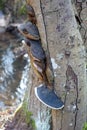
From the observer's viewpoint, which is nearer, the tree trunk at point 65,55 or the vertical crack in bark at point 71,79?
the tree trunk at point 65,55

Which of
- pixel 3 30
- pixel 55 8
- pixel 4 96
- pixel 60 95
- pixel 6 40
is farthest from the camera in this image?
pixel 3 30

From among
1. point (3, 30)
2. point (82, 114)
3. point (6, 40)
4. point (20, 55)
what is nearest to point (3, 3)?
point (3, 30)

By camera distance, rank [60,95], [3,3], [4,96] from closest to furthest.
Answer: [60,95], [4,96], [3,3]

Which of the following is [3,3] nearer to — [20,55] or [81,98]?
[20,55]

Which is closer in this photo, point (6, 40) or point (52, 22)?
point (52, 22)

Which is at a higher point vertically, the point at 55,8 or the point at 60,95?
the point at 55,8

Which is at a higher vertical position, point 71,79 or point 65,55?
point 65,55

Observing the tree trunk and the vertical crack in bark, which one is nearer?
the tree trunk

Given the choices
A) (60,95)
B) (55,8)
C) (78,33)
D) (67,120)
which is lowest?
(67,120)
